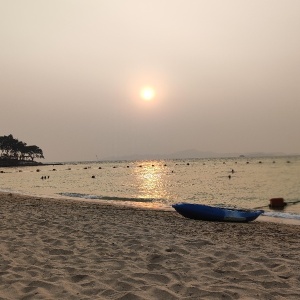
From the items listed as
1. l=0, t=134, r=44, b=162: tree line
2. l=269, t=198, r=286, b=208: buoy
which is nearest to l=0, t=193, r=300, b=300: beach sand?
l=269, t=198, r=286, b=208: buoy

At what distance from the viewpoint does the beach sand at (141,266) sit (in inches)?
210

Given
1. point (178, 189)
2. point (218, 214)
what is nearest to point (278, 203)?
point (218, 214)

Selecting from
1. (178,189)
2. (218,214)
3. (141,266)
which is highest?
(141,266)

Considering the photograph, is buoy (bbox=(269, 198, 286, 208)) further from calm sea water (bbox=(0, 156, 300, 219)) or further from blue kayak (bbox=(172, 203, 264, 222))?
blue kayak (bbox=(172, 203, 264, 222))

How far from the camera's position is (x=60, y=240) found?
8.97 meters

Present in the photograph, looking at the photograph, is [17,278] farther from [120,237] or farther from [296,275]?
[296,275]

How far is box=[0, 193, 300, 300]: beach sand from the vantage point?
5.34 meters

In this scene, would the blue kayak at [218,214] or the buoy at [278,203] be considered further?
the buoy at [278,203]

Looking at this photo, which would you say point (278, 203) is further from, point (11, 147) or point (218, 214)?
point (11, 147)

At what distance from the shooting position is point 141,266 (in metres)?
6.74

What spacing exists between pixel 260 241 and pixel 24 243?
22.4 feet

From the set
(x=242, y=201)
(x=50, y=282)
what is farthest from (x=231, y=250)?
(x=242, y=201)

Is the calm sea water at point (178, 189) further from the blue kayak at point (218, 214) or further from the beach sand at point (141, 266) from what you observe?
the beach sand at point (141, 266)

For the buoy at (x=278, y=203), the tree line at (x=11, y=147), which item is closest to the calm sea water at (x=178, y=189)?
the buoy at (x=278, y=203)
